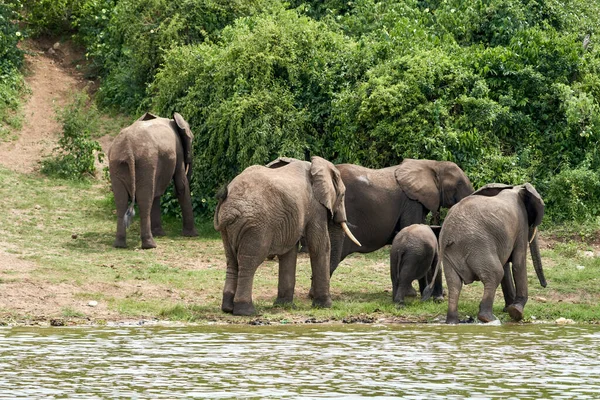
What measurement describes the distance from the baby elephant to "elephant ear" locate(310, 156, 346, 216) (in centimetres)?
89

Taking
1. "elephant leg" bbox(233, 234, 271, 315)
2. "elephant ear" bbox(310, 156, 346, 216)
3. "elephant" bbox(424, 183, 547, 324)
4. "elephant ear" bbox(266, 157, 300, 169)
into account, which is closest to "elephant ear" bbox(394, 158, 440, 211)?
"elephant ear" bbox(310, 156, 346, 216)

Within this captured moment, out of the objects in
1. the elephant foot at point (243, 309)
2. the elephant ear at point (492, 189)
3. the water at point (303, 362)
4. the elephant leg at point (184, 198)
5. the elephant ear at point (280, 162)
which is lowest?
the water at point (303, 362)

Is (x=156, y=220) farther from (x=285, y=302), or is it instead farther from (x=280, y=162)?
(x=285, y=302)

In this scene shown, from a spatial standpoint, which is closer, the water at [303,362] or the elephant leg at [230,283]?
the water at [303,362]

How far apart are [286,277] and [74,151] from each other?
9.15 m

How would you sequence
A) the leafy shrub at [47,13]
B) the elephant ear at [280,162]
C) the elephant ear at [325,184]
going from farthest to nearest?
the leafy shrub at [47,13] < the elephant ear at [280,162] < the elephant ear at [325,184]

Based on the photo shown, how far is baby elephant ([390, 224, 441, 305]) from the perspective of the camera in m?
14.4

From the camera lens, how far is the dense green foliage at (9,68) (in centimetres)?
2416

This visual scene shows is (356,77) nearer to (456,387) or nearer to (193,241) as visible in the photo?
(193,241)

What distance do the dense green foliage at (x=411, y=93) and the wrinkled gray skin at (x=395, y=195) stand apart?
1943 mm

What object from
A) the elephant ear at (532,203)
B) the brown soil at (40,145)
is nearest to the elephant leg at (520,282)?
the elephant ear at (532,203)

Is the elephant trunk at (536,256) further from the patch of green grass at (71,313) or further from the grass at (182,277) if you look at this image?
the patch of green grass at (71,313)

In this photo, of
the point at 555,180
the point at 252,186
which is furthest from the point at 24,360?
the point at 555,180

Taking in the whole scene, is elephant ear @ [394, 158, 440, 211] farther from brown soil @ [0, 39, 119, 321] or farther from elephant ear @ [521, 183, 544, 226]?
brown soil @ [0, 39, 119, 321]
